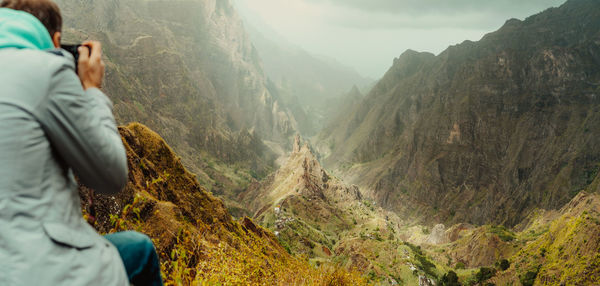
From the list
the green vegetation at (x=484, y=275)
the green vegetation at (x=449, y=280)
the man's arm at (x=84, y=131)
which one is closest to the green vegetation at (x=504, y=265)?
the green vegetation at (x=484, y=275)


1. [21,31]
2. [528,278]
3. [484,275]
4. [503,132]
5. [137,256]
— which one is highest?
[21,31]

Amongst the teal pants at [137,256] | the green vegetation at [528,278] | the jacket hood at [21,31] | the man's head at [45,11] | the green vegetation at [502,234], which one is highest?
the man's head at [45,11]

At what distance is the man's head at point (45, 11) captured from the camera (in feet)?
5.03

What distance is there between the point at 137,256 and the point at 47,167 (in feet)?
2.70

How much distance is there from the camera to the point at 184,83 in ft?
350

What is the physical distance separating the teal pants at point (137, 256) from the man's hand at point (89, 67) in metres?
0.93

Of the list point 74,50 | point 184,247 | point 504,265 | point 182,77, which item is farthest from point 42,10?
point 182,77

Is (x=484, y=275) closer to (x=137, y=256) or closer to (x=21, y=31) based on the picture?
(x=137, y=256)

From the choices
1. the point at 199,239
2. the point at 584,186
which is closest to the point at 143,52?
the point at 199,239

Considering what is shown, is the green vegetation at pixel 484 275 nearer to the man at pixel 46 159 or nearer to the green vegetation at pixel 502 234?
the green vegetation at pixel 502 234

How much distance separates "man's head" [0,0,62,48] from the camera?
5.03 ft

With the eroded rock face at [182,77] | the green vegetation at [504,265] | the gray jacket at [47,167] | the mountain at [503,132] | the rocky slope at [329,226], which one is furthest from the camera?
the eroded rock face at [182,77]

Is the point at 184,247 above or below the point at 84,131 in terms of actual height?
below

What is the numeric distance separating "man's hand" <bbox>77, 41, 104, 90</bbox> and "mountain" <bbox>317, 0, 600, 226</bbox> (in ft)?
256
